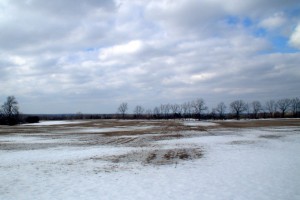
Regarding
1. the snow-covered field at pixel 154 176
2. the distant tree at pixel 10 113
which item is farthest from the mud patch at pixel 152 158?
the distant tree at pixel 10 113

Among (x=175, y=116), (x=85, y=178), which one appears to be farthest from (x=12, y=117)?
(x=175, y=116)

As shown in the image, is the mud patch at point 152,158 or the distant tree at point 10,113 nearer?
the mud patch at point 152,158

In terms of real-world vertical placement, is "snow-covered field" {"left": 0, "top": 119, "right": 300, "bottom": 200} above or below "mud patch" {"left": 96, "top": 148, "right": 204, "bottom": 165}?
below

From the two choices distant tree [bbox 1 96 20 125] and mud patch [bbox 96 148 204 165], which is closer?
mud patch [bbox 96 148 204 165]

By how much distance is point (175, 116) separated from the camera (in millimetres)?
198625

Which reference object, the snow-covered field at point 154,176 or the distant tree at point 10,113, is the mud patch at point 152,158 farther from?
the distant tree at point 10,113

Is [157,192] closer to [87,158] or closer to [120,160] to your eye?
[120,160]

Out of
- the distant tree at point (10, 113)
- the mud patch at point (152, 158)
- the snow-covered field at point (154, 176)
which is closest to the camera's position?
the snow-covered field at point (154, 176)

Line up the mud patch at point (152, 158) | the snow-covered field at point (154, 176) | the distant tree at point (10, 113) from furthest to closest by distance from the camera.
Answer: the distant tree at point (10, 113) → the mud patch at point (152, 158) → the snow-covered field at point (154, 176)

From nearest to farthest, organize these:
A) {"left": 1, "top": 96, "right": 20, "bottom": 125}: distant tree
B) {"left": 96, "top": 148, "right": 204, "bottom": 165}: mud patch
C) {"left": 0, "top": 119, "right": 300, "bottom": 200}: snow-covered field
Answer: {"left": 0, "top": 119, "right": 300, "bottom": 200}: snow-covered field
{"left": 96, "top": 148, "right": 204, "bottom": 165}: mud patch
{"left": 1, "top": 96, "right": 20, "bottom": 125}: distant tree

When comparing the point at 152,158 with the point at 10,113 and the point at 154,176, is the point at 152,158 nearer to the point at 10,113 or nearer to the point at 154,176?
the point at 154,176

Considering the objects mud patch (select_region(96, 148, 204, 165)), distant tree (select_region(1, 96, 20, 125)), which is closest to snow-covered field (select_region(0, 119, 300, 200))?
mud patch (select_region(96, 148, 204, 165))

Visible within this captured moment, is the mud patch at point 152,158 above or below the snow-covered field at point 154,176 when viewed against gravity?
above

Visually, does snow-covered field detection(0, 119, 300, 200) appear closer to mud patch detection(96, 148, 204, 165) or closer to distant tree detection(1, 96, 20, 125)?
mud patch detection(96, 148, 204, 165)
